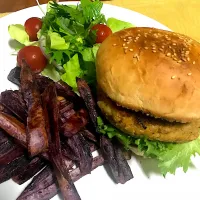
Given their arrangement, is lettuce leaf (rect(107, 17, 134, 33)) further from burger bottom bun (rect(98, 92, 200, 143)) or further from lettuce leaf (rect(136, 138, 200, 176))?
lettuce leaf (rect(136, 138, 200, 176))

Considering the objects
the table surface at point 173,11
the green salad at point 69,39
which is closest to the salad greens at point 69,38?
the green salad at point 69,39

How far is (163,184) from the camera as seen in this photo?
2.63 m

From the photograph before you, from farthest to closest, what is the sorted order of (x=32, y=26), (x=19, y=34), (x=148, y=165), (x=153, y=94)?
(x=32, y=26) < (x=19, y=34) < (x=148, y=165) < (x=153, y=94)

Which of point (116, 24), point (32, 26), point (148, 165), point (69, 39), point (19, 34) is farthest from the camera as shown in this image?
point (116, 24)

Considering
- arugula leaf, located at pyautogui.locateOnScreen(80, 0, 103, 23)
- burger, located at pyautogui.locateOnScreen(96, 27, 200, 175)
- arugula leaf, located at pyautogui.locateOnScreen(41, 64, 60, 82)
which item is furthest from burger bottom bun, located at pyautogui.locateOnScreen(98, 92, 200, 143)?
arugula leaf, located at pyautogui.locateOnScreen(80, 0, 103, 23)

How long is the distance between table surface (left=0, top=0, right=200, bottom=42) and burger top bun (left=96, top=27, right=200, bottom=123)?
1.38 meters

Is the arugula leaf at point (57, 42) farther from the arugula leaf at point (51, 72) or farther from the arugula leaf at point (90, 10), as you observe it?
the arugula leaf at point (90, 10)

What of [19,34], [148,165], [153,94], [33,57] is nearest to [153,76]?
[153,94]

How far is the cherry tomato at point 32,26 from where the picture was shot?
3.50 metres

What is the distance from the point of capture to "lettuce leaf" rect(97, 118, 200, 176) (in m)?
2.58

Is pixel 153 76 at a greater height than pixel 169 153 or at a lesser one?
greater

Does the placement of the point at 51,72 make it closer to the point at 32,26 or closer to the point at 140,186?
the point at 32,26

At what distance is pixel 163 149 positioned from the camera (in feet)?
8.55

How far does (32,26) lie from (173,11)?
1.55 metres
